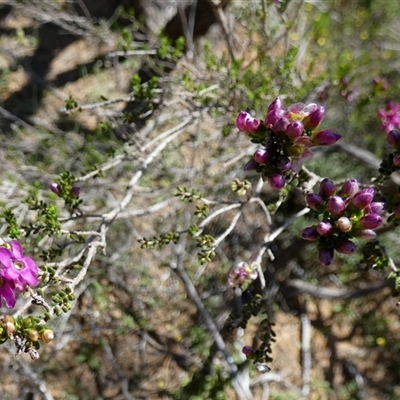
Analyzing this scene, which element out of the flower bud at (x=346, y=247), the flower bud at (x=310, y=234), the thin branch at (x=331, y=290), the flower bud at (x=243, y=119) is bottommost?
the thin branch at (x=331, y=290)

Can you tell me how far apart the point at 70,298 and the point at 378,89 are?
1.92m

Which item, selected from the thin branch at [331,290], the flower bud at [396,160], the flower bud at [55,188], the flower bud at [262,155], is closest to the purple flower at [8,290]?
the flower bud at [55,188]

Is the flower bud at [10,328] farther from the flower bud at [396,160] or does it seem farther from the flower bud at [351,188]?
the flower bud at [396,160]

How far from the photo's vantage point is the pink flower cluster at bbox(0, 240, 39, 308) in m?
1.27

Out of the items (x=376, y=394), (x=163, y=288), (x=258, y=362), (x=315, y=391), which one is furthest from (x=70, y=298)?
(x=376, y=394)

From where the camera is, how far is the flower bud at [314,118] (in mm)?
1418

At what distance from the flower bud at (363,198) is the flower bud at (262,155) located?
283mm

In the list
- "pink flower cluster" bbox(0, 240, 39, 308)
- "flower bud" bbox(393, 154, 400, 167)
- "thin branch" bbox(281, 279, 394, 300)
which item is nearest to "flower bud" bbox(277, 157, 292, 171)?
"flower bud" bbox(393, 154, 400, 167)

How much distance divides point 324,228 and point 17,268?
84 cm

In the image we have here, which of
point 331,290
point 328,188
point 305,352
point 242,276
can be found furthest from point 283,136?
point 305,352

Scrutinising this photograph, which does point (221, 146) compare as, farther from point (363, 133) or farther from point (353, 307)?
point (353, 307)

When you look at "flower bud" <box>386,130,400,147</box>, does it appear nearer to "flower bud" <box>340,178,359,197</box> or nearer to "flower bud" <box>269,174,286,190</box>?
"flower bud" <box>340,178,359,197</box>

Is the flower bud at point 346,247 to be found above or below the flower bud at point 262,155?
below

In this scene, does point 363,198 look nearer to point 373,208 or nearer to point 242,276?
point 373,208
